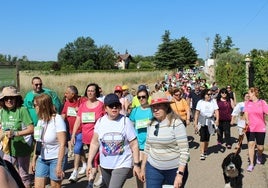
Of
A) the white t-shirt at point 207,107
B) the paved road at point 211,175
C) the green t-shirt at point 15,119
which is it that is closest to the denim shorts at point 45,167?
the green t-shirt at point 15,119

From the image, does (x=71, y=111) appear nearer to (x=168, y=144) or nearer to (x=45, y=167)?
(x=45, y=167)

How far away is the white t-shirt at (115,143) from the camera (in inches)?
187

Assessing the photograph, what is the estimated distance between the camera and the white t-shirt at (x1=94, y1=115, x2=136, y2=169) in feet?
15.6

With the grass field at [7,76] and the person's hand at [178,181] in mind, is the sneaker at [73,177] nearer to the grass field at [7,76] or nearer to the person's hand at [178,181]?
the person's hand at [178,181]

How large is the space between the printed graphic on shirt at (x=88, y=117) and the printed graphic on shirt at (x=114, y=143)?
178 cm

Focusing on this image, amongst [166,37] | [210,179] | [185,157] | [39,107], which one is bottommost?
[210,179]

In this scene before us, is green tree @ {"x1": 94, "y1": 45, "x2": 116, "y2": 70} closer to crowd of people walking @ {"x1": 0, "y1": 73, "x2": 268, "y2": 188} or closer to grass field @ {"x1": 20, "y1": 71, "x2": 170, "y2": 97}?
grass field @ {"x1": 20, "y1": 71, "x2": 170, "y2": 97}

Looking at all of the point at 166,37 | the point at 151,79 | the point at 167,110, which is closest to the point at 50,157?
the point at 167,110

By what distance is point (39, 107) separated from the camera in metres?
5.02

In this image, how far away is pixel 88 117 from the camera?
258 inches

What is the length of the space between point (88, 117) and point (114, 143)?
1893 mm

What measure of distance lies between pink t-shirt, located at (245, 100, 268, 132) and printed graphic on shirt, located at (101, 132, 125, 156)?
439 cm

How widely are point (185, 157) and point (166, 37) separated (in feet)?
263

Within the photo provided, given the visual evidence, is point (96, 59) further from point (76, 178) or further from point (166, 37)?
point (76, 178)
